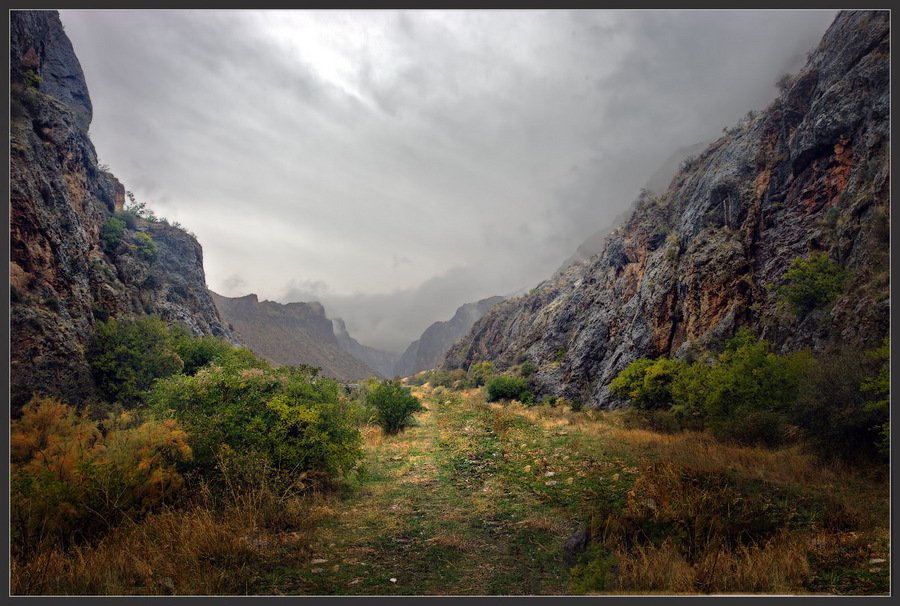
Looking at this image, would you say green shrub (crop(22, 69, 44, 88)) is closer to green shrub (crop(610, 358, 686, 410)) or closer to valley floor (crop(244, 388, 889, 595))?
valley floor (crop(244, 388, 889, 595))

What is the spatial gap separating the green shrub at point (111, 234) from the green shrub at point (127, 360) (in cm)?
2270

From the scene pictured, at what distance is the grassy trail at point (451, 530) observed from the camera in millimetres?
4312

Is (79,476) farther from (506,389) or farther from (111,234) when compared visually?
(111,234)

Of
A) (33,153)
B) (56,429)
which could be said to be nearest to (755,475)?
(56,429)

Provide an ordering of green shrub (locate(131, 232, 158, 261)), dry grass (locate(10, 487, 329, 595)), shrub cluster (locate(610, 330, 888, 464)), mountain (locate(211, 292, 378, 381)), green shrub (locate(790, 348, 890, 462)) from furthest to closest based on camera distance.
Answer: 1. mountain (locate(211, 292, 378, 381))
2. green shrub (locate(131, 232, 158, 261))
3. shrub cluster (locate(610, 330, 888, 464))
4. green shrub (locate(790, 348, 890, 462))
5. dry grass (locate(10, 487, 329, 595))

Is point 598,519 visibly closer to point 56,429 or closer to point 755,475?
point 755,475

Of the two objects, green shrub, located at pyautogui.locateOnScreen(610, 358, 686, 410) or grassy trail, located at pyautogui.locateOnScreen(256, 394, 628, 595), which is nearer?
grassy trail, located at pyautogui.locateOnScreen(256, 394, 628, 595)

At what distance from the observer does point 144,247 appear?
163 feet

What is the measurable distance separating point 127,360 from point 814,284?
1484 inches

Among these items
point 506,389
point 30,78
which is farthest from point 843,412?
point 30,78

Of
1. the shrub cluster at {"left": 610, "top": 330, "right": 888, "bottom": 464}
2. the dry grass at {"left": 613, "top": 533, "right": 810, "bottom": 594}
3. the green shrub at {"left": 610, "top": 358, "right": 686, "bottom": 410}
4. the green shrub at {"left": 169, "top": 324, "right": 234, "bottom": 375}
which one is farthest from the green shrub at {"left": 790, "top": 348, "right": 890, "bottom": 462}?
the green shrub at {"left": 169, "top": 324, "right": 234, "bottom": 375}

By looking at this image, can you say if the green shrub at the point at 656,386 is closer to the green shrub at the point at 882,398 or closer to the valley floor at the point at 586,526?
the valley floor at the point at 586,526

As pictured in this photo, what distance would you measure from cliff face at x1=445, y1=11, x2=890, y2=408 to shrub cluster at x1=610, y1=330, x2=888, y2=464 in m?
4.13

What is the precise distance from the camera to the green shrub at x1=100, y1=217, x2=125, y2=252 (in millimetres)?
34872
